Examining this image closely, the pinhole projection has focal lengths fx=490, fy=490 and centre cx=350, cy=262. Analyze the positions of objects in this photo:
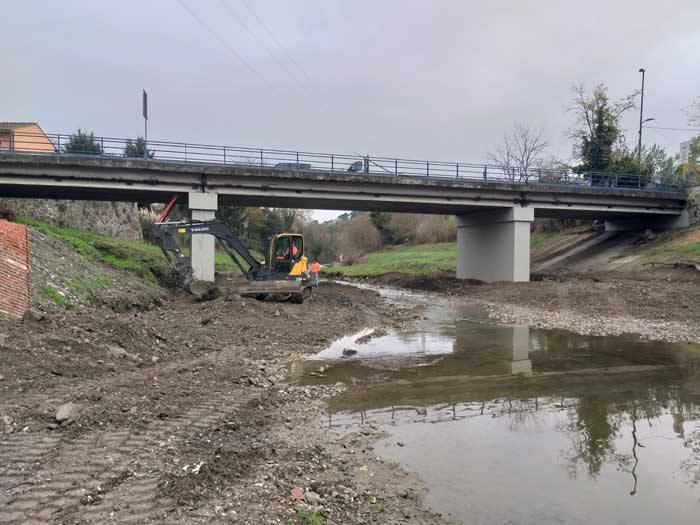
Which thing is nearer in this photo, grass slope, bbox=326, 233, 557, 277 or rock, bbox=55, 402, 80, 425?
rock, bbox=55, 402, 80, 425

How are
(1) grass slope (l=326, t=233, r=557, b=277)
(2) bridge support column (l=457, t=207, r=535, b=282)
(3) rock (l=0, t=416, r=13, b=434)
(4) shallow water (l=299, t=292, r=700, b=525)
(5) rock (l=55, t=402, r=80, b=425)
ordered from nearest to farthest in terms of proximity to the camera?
(4) shallow water (l=299, t=292, r=700, b=525) < (3) rock (l=0, t=416, r=13, b=434) < (5) rock (l=55, t=402, r=80, b=425) < (2) bridge support column (l=457, t=207, r=535, b=282) < (1) grass slope (l=326, t=233, r=557, b=277)

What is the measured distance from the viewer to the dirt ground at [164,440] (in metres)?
4.64

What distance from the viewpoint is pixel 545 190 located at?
32.0 meters

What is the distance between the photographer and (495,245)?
112 ft

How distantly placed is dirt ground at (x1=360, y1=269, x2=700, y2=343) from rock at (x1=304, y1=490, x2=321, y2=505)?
14473mm

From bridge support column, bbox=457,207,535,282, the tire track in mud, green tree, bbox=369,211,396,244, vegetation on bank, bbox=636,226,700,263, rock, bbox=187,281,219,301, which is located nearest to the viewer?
the tire track in mud

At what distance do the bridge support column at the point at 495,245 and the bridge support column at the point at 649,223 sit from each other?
11.9 m

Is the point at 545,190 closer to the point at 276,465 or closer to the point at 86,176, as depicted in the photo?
the point at 86,176

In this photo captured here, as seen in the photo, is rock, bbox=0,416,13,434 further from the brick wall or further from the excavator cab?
the excavator cab

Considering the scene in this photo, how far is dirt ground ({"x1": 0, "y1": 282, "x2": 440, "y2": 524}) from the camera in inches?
183

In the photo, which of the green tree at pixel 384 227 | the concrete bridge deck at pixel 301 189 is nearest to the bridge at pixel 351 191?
the concrete bridge deck at pixel 301 189

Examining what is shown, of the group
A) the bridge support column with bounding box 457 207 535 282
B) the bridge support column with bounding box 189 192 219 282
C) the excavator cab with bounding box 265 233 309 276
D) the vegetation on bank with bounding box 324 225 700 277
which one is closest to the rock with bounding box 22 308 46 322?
the excavator cab with bounding box 265 233 309 276

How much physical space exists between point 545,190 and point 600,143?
20.6m

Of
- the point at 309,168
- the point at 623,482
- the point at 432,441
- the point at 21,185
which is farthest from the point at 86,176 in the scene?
the point at 623,482
